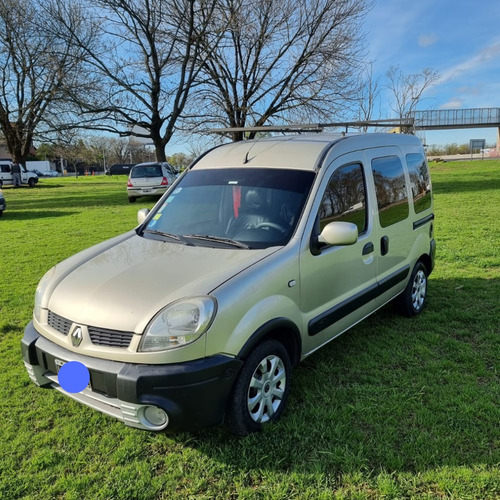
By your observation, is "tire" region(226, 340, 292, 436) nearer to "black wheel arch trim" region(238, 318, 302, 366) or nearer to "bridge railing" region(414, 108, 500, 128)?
"black wheel arch trim" region(238, 318, 302, 366)

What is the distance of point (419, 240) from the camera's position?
4852 mm

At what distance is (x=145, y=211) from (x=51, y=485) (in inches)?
98.2

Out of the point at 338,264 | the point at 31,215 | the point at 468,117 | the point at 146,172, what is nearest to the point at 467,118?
the point at 468,117

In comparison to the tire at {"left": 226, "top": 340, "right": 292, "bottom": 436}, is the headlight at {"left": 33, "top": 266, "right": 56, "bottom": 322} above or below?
above

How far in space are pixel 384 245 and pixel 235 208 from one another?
4.89 feet

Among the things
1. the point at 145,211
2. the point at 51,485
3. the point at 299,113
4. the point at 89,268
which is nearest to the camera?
the point at 51,485

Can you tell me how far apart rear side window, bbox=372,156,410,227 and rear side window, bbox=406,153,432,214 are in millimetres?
260

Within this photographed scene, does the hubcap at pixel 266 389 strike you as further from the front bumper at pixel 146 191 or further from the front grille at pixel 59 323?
the front bumper at pixel 146 191

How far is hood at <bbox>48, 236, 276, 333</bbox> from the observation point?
2.53m

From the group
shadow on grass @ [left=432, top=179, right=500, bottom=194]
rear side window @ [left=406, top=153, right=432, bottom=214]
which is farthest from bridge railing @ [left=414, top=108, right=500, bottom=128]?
rear side window @ [left=406, top=153, right=432, bottom=214]

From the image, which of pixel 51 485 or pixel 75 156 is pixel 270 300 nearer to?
pixel 51 485

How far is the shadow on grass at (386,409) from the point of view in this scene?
8.70ft

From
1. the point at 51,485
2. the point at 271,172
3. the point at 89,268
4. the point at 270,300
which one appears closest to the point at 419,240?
the point at 271,172

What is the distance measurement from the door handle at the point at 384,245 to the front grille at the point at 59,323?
2.72m
